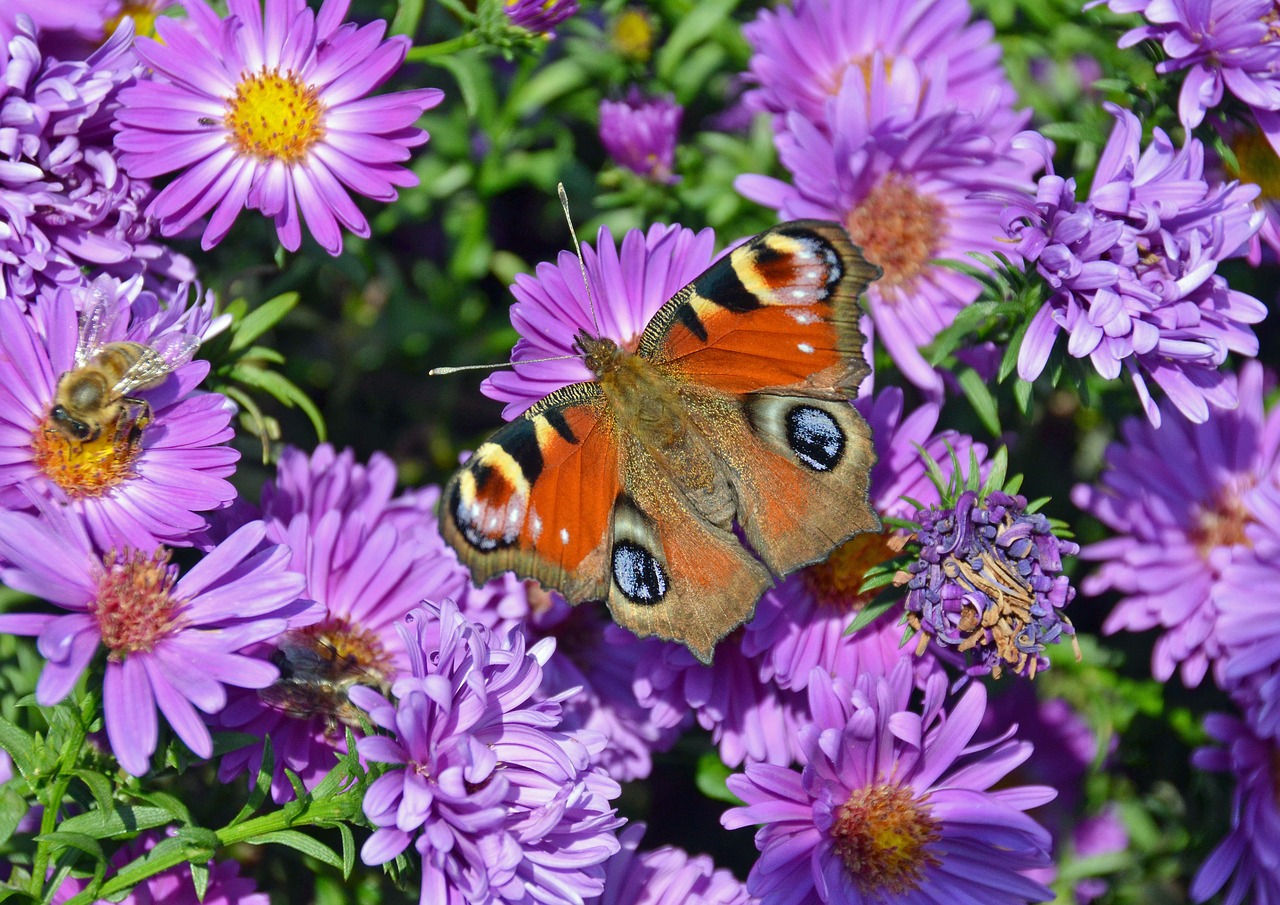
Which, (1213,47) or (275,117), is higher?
(275,117)

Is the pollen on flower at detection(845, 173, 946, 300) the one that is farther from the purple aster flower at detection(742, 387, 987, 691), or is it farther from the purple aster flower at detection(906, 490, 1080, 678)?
the purple aster flower at detection(906, 490, 1080, 678)

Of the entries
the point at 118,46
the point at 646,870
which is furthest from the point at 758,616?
the point at 118,46

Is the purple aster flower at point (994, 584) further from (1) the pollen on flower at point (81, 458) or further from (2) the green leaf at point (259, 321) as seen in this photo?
(1) the pollen on flower at point (81, 458)

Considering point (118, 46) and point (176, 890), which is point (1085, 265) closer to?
point (118, 46)

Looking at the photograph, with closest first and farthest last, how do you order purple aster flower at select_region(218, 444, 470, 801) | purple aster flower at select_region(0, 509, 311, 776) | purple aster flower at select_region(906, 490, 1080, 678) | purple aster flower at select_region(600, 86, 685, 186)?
purple aster flower at select_region(0, 509, 311, 776) < purple aster flower at select_region(906, 490, 1080, 678) < purple aster flower at select_region(218, 444, 470, 801) < purple aster flower at select_region(600, 86, 685, 186)

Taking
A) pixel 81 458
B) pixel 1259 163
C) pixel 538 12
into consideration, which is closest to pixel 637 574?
pixel 81 458

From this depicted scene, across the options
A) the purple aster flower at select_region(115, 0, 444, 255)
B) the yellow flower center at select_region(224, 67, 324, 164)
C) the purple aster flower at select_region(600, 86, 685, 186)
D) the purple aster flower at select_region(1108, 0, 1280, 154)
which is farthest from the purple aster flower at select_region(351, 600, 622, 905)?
the purple aster flower at select_region(1108, 0, 1280, 154)

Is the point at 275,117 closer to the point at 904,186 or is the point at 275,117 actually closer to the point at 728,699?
the point at 904,186
